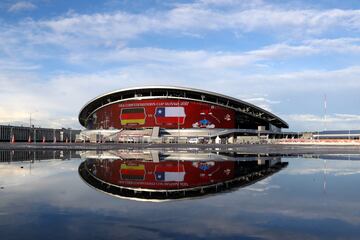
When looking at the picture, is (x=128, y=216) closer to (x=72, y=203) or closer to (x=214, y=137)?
(x=72, y=203)

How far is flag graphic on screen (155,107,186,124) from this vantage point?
4018 inches

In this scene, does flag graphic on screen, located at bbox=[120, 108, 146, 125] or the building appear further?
the building

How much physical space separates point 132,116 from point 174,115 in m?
12.1

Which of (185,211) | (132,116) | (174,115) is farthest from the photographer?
(132,116)

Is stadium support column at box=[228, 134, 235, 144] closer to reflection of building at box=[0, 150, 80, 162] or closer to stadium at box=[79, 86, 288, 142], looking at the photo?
stadium at box=[79, 86, 288, 142]

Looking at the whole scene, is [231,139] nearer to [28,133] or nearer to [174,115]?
[174,115]

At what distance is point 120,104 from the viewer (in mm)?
109375

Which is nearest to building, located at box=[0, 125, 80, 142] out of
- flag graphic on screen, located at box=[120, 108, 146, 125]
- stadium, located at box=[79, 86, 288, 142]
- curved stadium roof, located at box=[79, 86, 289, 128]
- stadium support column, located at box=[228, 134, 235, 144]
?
curved stadium roof, located at box=[79, 86, 289, 128]

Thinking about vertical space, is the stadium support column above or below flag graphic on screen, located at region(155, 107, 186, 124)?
below

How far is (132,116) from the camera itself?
10600cm

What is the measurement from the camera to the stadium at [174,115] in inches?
3996

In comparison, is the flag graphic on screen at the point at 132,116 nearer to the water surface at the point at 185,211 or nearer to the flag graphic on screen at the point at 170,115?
the flag graphic on screen at the point at 170,115

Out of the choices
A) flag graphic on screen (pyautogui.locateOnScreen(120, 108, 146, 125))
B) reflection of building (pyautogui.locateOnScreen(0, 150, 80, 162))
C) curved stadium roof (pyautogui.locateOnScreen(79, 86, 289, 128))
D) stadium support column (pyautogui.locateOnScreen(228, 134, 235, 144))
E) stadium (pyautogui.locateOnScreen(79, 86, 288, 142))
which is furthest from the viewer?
flag graphic on screen (pyautogui.locateOnScreen(120, 108, 146, 125))

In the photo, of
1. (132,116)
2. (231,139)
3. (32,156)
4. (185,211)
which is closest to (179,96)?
(132,116)
